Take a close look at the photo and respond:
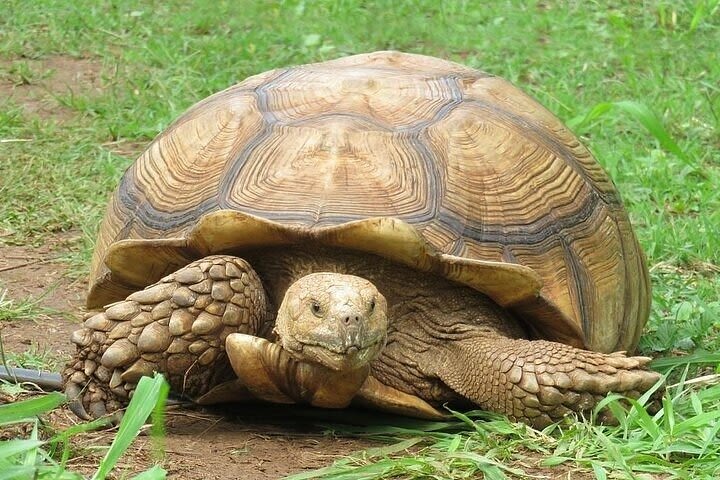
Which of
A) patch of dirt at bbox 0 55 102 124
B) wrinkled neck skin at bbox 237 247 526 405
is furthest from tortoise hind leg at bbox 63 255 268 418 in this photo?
patch of dirt at bbox 0 55 102 124

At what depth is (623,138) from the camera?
6906 millimetres

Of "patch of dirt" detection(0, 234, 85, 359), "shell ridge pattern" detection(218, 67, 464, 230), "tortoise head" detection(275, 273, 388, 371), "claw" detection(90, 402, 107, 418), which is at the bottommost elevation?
"claw" detection(90, 402, 107, 418)

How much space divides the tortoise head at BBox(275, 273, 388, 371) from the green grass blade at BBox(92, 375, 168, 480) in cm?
67

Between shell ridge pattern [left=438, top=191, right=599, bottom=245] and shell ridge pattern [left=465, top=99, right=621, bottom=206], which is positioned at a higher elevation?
shell ridge pattern [left=465, top=99, right=621, bottom=206]

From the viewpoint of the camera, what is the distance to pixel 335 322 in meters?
3.04

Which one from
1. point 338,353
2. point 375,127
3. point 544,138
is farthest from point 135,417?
point 544,138

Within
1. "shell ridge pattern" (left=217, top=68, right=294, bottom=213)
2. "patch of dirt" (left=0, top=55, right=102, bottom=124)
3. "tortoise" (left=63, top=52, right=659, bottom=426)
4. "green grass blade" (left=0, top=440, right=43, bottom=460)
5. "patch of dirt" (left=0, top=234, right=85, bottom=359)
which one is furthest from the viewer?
"patch of dirt" (left=0, top=55, right=102, bottom=124)

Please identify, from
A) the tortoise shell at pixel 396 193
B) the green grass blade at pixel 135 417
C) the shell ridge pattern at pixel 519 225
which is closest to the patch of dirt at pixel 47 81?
the tortoise shell at pixel 396 193

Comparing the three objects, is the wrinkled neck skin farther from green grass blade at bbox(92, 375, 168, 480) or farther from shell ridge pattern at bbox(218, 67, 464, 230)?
green grass blade at bbox(92, 375, 168, 480)

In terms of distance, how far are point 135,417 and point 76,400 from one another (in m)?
1.05

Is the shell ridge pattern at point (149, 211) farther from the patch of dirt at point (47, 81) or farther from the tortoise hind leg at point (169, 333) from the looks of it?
the patch of dirt at point (47, 81)

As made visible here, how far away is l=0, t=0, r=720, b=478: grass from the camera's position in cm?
311

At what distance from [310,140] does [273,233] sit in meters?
0.35

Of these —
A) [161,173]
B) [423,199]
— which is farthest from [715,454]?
[161,173]
